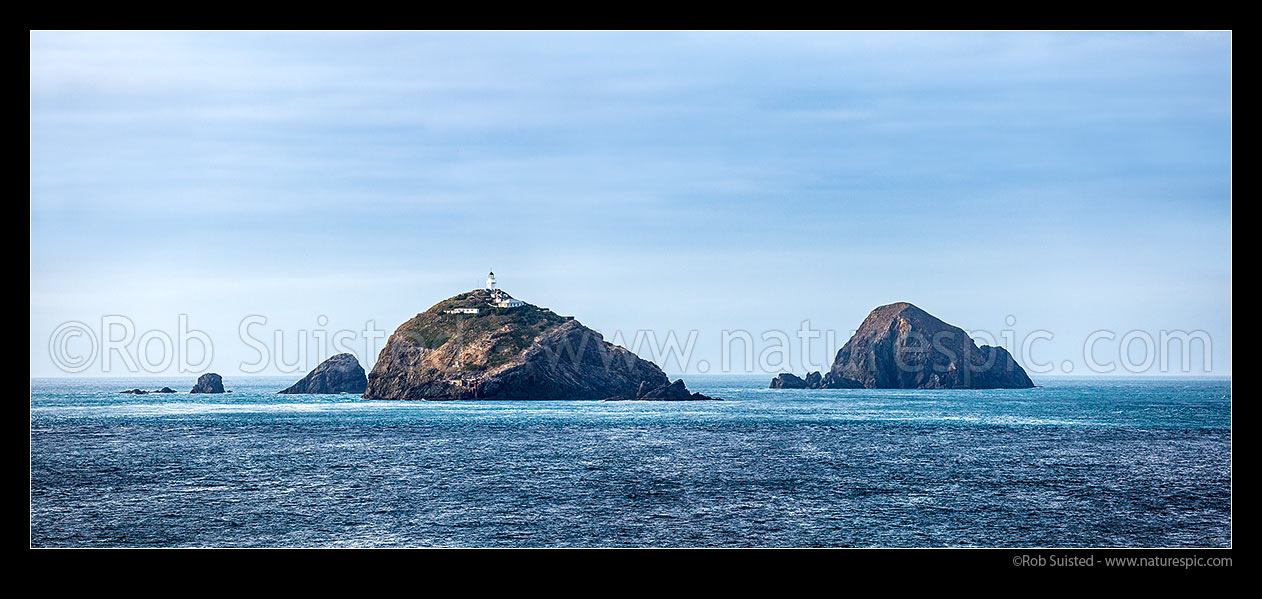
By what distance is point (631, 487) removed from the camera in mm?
45844

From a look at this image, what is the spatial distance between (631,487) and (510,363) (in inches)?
4876

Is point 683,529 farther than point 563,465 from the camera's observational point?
No

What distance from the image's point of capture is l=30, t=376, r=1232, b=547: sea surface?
34594mm

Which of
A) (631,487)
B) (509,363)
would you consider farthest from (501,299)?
(631,487)

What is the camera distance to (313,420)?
109 m

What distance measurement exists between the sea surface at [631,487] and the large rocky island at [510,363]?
72413 mm

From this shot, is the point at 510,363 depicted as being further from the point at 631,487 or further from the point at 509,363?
the point at 631,487

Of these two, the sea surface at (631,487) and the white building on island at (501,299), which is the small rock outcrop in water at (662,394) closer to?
the white building on island at (501,299)

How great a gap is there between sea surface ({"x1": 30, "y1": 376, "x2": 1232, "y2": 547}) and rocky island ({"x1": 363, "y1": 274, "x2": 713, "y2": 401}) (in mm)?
72509

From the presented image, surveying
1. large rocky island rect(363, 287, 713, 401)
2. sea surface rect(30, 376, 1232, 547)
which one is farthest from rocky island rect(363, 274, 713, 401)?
sea surface rect(30, 376, 1232, 547)
